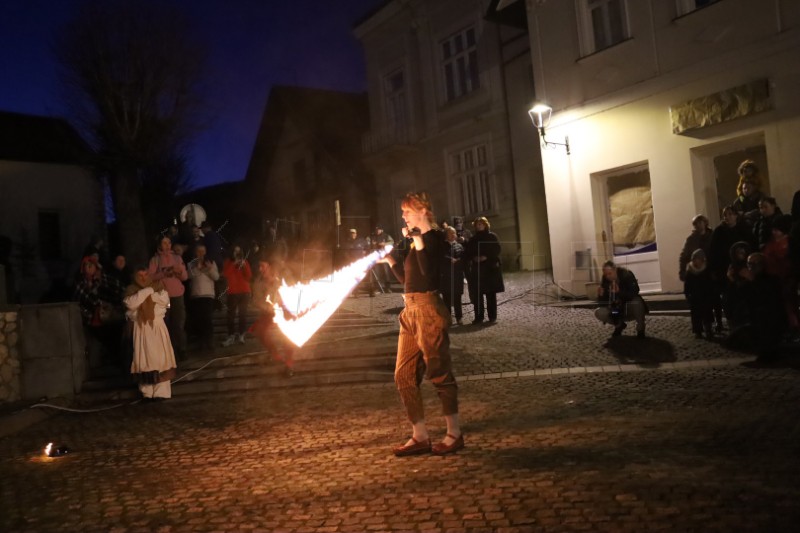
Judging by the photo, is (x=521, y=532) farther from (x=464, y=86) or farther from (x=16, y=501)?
(x=464, y=86)

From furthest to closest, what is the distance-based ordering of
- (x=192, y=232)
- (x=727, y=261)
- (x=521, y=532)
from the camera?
(x=192, y=232) < (x=727, y=261) < (x=521, y=532)

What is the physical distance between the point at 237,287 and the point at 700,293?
7.31 metres

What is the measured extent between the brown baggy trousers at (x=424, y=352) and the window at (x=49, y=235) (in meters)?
27.1

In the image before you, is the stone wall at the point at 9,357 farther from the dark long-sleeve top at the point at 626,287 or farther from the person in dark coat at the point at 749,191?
the person in dark coat at the point at 749,191

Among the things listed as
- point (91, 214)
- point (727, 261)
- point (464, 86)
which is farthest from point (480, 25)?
point (91, 214)

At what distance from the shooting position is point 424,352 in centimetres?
541

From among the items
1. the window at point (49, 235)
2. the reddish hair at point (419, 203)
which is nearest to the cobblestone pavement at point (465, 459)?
the reddish hair at point (419, 203)

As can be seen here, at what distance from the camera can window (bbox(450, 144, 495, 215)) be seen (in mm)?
19328

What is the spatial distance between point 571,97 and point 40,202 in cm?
2306

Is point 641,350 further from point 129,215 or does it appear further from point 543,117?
point 129,215

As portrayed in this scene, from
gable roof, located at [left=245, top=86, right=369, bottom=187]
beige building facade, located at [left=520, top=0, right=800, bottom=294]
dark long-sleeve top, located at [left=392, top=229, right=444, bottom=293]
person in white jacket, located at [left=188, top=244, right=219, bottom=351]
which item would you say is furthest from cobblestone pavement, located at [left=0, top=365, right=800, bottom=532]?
gable roof, located at [left=245, top=86, right=369, bottom=187]

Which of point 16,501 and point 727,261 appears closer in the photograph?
point 16,501

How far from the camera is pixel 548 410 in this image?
679cm

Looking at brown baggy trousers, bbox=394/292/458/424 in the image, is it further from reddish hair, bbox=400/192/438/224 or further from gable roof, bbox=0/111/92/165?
gable roof, bbox=0/111/92/165
